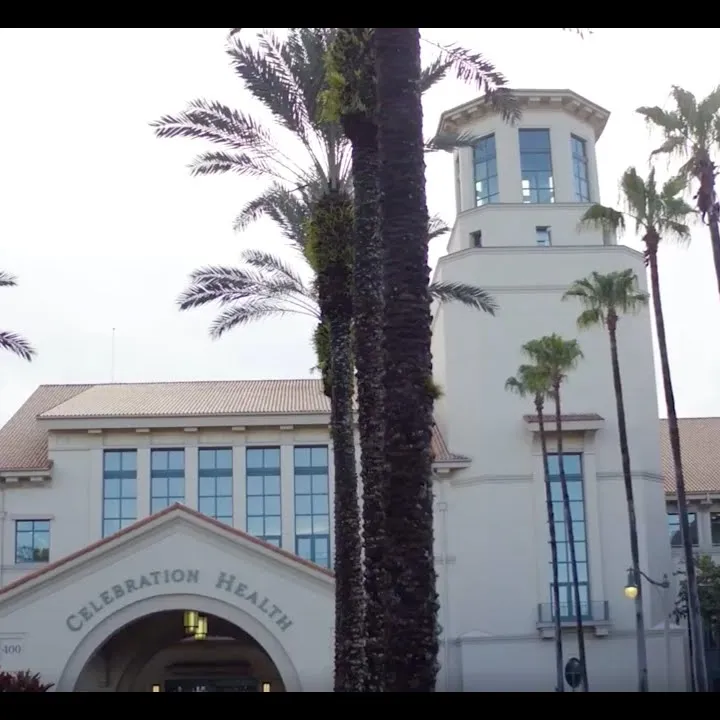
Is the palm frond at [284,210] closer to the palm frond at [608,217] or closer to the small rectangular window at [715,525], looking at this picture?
the palm frond at [608,217]

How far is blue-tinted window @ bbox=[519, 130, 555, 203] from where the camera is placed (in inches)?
1825

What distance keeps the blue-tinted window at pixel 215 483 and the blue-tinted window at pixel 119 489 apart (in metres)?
2.30

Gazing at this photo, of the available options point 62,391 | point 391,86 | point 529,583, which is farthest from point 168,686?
point 391,86

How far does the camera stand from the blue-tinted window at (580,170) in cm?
4675

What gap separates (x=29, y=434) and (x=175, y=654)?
33.6 feet

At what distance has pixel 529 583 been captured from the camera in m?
40.9

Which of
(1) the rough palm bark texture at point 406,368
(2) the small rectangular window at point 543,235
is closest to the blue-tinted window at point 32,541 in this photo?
(2) the small rectangular window at point 543,235

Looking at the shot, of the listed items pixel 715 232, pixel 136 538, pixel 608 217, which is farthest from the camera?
pixel 608 217

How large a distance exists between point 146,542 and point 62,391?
2153 centimetres

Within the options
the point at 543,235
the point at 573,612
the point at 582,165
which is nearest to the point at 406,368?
the point at 573,612

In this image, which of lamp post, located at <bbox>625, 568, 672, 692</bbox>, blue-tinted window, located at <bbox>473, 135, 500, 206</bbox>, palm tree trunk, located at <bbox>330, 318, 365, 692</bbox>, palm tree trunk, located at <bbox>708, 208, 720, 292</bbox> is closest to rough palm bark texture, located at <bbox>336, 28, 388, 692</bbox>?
palm tree trunk, located at <bbox>330, 318, 365, 692</bbox>

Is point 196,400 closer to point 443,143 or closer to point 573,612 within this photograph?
point 573,612

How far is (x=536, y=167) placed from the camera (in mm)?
46594
